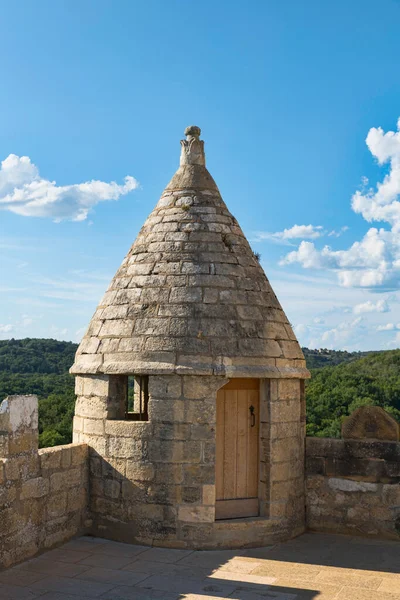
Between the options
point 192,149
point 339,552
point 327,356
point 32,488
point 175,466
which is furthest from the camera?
point 327,356

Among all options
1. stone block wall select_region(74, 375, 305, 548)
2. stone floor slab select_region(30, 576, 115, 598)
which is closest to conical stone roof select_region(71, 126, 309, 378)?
stone block wall select_region(74, 375, 305, 548)

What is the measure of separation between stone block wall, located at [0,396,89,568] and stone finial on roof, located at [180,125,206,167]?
12.2ft

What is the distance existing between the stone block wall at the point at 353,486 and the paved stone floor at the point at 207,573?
0.46m

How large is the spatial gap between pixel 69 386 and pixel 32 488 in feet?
44.0

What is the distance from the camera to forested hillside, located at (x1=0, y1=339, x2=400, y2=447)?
1619 cm

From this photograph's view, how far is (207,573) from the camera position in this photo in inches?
269

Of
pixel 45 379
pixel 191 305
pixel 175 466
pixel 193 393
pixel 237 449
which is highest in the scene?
pixel 191 305

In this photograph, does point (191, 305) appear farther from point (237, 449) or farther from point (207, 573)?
point (207, 573)

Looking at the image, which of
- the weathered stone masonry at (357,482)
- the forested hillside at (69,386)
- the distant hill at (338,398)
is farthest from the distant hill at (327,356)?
the weathered stone masonry at (357,482)

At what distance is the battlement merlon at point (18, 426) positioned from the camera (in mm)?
6996

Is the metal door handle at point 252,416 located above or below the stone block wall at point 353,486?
above

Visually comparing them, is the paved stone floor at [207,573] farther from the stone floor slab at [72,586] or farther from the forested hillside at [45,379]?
the forested hillside at [45,379]

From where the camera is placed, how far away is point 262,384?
815cm

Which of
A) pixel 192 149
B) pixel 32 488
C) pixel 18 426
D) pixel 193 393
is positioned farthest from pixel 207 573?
pixel 192 149
